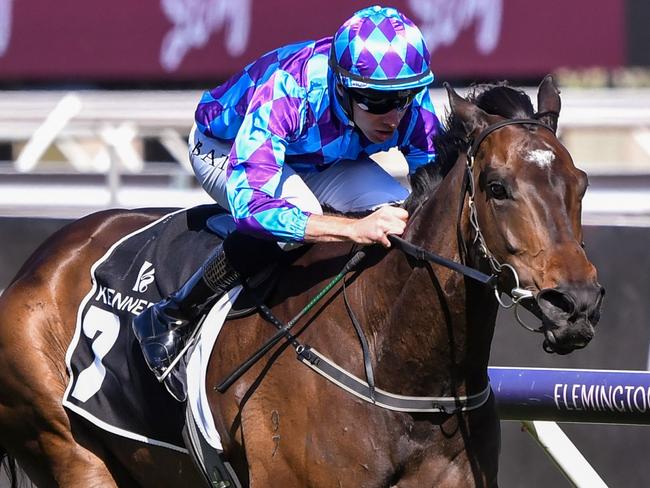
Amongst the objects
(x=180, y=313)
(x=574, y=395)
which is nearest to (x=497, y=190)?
(x=180, y=313)

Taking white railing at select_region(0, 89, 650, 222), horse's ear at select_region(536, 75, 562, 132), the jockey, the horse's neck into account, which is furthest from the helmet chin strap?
white railing at select_region(0, 89, 650, 222)

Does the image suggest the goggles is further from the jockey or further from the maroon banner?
the maroon banner

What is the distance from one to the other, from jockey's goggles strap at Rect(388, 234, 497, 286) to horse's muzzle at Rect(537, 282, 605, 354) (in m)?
0.23

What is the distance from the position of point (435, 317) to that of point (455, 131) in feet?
1.57

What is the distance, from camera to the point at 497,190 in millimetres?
2975

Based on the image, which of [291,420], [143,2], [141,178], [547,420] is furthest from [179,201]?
[143,2]

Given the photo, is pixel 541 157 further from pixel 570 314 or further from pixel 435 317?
pixel 435 317

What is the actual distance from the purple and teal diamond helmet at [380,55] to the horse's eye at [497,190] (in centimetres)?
45

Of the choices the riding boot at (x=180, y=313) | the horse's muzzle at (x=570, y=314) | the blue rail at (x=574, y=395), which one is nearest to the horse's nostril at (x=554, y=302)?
the horse's muzzle at (x=570, y=314)

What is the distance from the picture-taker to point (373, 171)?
3777 millimetres

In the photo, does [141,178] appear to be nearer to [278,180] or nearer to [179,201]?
[179,201]

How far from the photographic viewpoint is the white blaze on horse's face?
2.93 m

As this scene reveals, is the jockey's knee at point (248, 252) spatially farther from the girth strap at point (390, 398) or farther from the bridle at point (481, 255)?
the bridle at point (481, 255)

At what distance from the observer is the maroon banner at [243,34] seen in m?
9.99
